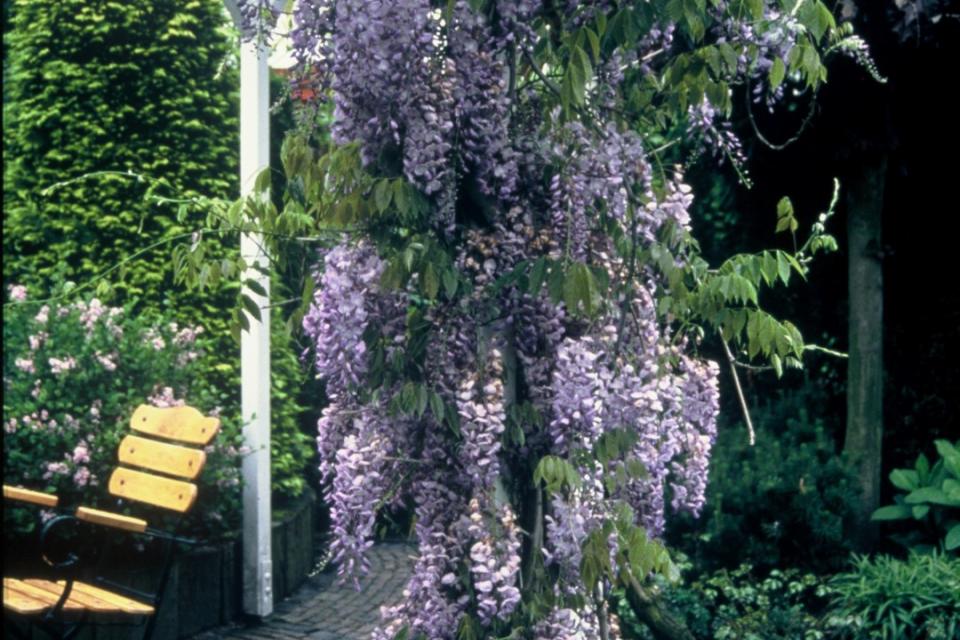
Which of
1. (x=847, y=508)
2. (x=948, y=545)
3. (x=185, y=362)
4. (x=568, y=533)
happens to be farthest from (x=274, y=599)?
(x=568, y=533)

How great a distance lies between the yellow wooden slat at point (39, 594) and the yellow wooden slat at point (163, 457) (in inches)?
22.5

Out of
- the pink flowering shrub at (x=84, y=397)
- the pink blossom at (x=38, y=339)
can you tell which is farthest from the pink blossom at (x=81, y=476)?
the pink blossom at (x=38, y=339)

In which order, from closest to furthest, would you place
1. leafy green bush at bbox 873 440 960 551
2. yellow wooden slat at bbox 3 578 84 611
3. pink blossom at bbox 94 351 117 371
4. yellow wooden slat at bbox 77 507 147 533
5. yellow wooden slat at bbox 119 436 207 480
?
yellow wooden slat at bbox 77 507 147 533 < yellow wooden slat at bbox 3 578 84 611 < yellow wooden slat at bbox 119 436 207 480 < pink blossom at bbox 94 351 117 371 < leafy green bush at bbox 873 440 960 551

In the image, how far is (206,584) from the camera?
541 centimetres

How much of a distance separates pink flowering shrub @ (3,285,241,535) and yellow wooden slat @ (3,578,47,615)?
99 centimetres

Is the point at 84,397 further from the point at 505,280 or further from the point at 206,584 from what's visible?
the point at 505,280

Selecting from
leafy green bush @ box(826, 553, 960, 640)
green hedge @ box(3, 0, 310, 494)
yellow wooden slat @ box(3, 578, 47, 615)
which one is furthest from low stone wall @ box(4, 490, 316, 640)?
leafy green bush @ box(826, 553, 960, 640)

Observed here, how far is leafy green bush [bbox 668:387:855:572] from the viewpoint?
17.3 ft

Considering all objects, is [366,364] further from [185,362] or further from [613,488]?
[185,362]

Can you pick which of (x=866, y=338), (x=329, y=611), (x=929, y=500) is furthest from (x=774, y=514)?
(x=329, y=611)

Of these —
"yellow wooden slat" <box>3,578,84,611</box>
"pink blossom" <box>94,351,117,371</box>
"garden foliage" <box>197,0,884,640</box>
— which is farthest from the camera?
"pink blossom" <box>94,351,117,371</box>

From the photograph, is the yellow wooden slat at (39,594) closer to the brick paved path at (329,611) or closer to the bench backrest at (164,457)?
the bench backrest at (164,457)

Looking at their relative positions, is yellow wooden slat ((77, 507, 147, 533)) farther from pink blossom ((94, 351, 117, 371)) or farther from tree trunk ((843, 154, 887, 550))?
tree trunk ((843, 154, 887, 550))

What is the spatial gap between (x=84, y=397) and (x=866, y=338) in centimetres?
355
